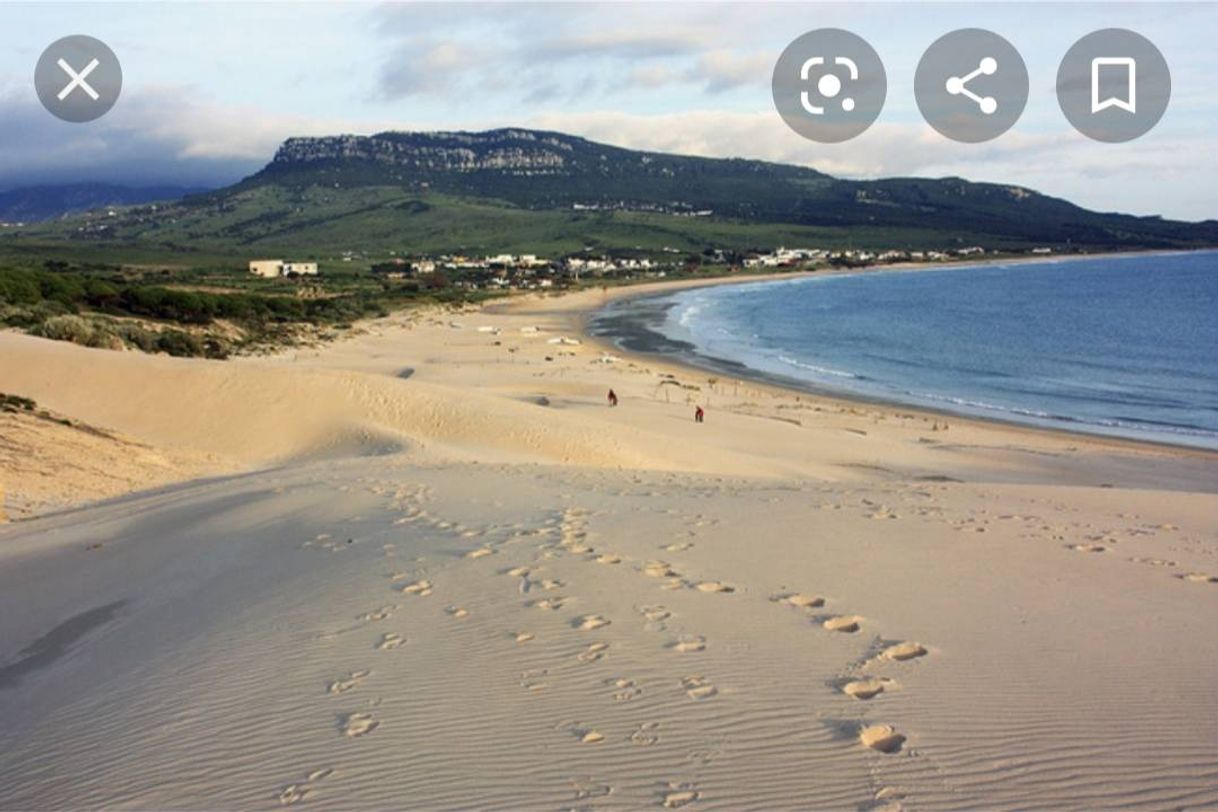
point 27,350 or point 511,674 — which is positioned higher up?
point 27,350

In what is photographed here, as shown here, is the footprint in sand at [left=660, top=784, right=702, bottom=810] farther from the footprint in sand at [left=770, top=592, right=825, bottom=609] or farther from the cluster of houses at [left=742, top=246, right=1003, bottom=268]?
the cluster of houses at [left=742, top=246, right=1003, bottom=268]

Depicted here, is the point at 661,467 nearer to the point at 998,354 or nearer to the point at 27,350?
the point at 27,350

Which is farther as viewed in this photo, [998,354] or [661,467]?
[998,354]

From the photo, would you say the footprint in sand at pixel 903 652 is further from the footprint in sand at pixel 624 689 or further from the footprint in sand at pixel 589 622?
the footprint in sand at pixel 589 622

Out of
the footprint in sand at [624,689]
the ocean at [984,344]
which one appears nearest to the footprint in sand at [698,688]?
the footprint in sand at [624,689]

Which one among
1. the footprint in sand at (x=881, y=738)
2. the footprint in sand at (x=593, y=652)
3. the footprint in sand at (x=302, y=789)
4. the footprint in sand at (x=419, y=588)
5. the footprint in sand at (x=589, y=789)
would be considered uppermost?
the footprint in sand at (x=589, y=789)

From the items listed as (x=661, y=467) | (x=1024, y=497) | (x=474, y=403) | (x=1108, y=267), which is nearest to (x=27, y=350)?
(x=474, y=403)

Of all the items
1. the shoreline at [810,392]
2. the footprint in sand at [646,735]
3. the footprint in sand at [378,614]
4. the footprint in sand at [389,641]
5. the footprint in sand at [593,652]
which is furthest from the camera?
the shoreline at [810,392]

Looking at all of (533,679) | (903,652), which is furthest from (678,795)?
(903,652)
